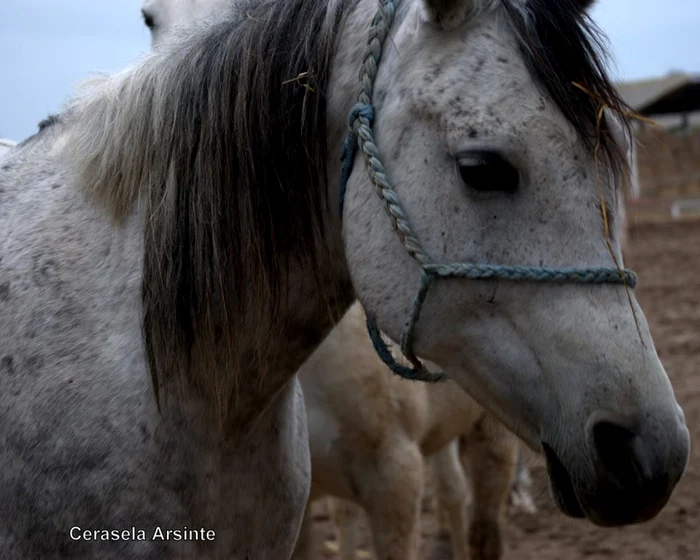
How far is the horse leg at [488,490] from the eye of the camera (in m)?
3.83

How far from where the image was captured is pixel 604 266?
1.44 metres

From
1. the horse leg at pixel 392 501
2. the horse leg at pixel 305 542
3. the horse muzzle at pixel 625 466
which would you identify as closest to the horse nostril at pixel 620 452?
the horse muzzle at pixel 625 466

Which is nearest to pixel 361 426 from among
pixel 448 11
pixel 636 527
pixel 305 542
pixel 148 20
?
pixel 305 542

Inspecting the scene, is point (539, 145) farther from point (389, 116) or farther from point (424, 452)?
point (424, 452)

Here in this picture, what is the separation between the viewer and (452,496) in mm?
4293

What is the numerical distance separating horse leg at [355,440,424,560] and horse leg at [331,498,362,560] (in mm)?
941

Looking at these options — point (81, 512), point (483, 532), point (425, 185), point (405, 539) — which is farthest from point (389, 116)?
point (483, 532)

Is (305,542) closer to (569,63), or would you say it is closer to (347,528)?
(347,528)

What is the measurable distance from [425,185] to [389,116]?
156 millimetres

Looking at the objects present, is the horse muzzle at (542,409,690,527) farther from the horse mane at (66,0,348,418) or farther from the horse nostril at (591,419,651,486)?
the horse mane at (66,0,348,418)

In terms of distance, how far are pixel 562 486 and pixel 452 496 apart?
9.49 ft

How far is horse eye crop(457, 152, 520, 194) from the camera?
148 cm

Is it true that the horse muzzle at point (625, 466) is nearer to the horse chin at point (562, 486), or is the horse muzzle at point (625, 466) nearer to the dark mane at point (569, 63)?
the horse chin at point (562, 486)

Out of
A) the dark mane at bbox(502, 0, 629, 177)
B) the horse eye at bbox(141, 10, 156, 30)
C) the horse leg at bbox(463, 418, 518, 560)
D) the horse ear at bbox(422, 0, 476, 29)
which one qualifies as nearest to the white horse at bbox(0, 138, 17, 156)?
the horse eye at bbox(141, 10, 156, 30)
